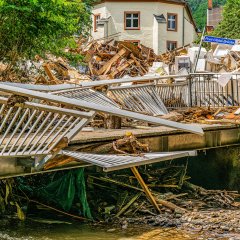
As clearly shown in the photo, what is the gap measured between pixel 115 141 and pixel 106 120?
2.43 m

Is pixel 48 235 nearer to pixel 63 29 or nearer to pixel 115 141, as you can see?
pixel 115 141

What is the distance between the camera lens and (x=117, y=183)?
11391mm

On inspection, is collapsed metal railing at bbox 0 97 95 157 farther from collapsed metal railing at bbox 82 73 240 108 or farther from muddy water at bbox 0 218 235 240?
collapsed metal railing at bbox 82 73 240 108

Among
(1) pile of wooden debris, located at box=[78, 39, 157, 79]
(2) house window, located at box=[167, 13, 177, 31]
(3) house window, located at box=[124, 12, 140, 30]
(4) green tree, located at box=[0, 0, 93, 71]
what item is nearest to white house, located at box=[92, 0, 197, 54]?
(3) house window, located at box=[124, 12, 140, 30]

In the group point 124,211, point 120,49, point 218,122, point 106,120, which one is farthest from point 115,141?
point 120,49

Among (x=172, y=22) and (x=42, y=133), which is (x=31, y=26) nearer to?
(x=42, y=133)

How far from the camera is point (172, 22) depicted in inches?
2151

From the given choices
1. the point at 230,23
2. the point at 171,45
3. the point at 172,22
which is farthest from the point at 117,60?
the point at 230,23

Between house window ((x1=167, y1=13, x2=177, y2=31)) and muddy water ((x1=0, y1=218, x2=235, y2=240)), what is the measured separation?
148 feet

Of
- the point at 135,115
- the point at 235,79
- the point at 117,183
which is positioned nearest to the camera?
the point at 135,115

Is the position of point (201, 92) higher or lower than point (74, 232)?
higher

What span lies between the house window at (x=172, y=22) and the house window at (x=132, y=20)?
123 inches

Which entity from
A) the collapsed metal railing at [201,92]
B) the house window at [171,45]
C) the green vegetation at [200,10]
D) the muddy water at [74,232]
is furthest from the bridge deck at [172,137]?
the green vegetation at [200,10]

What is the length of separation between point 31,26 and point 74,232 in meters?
4.59
